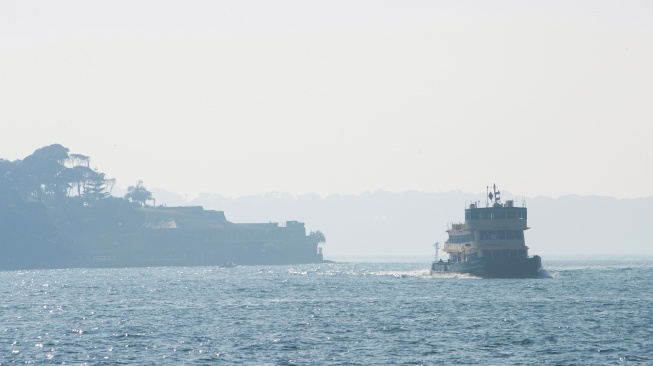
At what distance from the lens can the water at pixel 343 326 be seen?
205 feet

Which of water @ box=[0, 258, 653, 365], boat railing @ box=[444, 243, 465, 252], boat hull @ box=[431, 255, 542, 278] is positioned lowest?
water @ box=[0, 258, 653, 365]

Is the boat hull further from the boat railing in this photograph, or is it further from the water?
the boat railing

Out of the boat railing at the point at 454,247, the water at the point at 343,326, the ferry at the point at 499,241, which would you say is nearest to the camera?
the water at the point at 343,326

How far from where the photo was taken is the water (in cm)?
6259

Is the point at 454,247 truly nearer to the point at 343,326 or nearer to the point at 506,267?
the point at 506,267

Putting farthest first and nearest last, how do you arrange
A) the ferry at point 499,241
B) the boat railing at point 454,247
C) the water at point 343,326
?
1. the boat railing at point 454,247
2. the ferry at point 499,241
3. the water at point 343,326

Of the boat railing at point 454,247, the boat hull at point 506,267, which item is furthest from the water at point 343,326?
the boat railing at point 454,247

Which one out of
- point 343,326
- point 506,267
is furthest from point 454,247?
point 343,326

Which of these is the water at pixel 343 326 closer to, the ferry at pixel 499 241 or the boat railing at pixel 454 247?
the ferry at pixel 499 241

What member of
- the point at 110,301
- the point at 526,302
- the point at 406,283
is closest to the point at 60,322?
the point at 110,301

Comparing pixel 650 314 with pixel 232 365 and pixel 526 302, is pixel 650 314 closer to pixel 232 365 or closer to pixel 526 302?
pixel 526 302

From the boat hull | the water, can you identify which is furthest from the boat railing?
the water

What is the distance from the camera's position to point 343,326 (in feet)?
262

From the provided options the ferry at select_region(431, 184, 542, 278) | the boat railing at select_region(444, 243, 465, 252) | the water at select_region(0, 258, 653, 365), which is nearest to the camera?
the water at select_region(0, 258, 653, 365)
